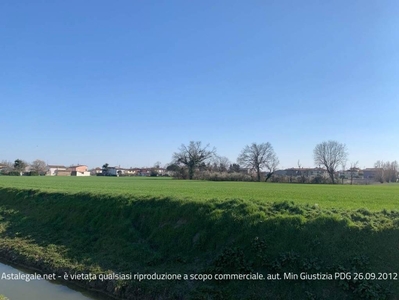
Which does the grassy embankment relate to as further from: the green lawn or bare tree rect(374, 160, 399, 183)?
bare tree rect(374, 160, 399, 183)

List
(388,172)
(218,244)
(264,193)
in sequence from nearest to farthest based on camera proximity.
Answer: (218,244) < (264,193) < (388,172)

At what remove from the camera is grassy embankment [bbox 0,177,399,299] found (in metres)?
9.40

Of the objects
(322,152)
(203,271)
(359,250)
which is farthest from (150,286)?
(322,152)

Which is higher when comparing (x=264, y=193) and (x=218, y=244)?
(x=264, y=193)

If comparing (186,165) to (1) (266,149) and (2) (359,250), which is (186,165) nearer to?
(1) (266,149)

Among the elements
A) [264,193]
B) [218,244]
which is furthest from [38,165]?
[218,244]

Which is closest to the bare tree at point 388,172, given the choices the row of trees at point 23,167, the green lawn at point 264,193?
the green lawn at point 264,193

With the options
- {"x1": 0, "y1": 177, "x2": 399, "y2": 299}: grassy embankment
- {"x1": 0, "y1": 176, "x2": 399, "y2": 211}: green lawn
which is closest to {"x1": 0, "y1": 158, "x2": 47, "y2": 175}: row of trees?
{"x1": 0, "y1": 176, "x2": 399, "y2": 211}: green lawn

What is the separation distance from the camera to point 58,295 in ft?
34.3

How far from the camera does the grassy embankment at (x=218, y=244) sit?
30.8 ft

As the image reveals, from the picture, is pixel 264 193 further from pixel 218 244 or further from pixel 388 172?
pixel 388 172

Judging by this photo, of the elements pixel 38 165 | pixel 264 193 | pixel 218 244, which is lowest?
pixel 218 244

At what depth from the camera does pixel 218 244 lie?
463 inches

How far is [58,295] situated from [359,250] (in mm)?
10329
